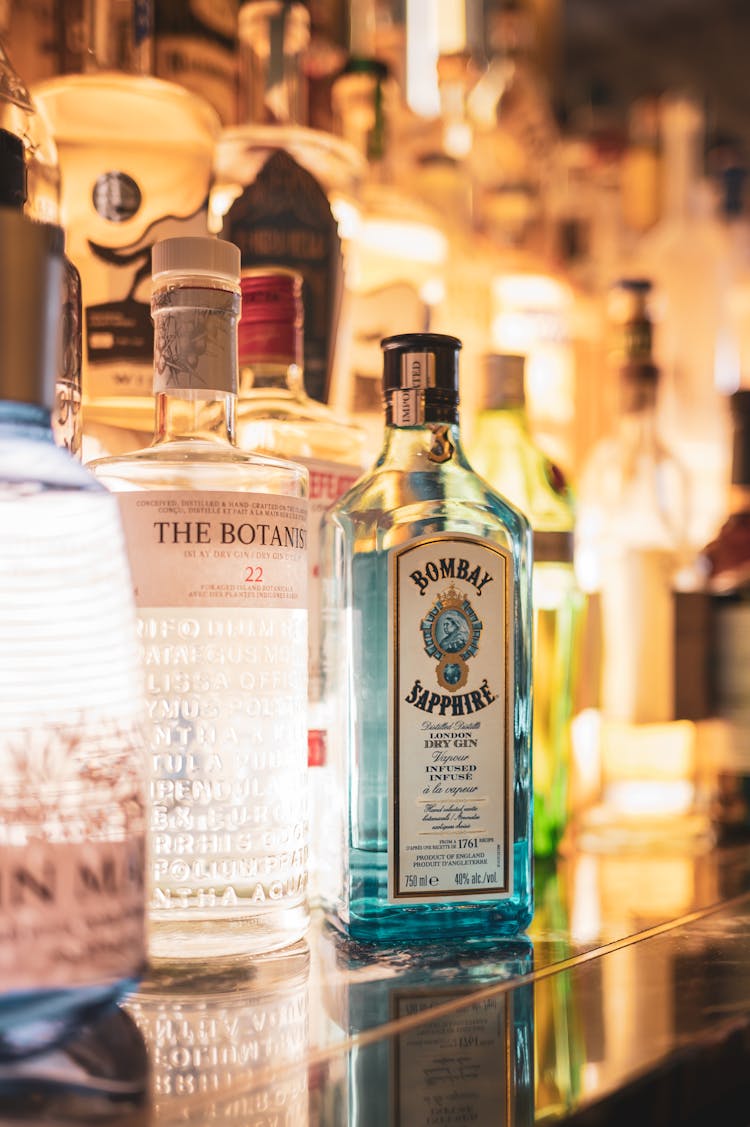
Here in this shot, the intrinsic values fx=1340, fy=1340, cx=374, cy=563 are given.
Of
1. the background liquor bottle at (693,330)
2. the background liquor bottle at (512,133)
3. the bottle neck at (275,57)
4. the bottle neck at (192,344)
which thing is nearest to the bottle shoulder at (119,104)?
the bottle neck at (275,57)

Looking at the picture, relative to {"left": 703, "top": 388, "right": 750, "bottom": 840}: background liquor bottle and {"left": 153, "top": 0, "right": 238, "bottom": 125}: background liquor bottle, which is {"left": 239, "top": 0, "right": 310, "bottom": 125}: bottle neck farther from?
{"left": 703, "top": 388, "right": 750, "bottom": 840}: background liquor bottle

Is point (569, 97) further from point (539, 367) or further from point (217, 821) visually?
point (217, 821)

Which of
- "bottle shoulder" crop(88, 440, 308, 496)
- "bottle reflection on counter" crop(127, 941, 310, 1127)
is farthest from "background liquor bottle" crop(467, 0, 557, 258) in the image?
"bottle reflection on counter" crop(127, 941, 310, 1127)

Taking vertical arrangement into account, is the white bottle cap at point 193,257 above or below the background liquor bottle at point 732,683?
above

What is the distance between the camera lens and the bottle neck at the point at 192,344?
558 millimetres

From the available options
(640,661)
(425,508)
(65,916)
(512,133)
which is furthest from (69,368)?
(512,133)

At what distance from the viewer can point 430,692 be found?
1.94 feet

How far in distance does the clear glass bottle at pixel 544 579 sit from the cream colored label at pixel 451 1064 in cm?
35

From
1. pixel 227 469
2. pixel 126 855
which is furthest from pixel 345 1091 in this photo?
pixel 227 469

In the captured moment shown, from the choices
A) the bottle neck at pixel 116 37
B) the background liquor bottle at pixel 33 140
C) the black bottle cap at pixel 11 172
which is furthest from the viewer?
the bottle neck at pixel 116 37

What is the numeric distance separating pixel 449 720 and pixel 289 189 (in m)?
0.36

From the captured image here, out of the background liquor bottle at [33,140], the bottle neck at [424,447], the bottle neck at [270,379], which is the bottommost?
the bottle neck at [424,447]

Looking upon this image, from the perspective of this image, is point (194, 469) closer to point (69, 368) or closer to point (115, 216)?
point (69, 368)

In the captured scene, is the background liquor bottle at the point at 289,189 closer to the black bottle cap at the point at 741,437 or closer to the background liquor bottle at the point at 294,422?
the background liquor bottle at the point at 294,422
